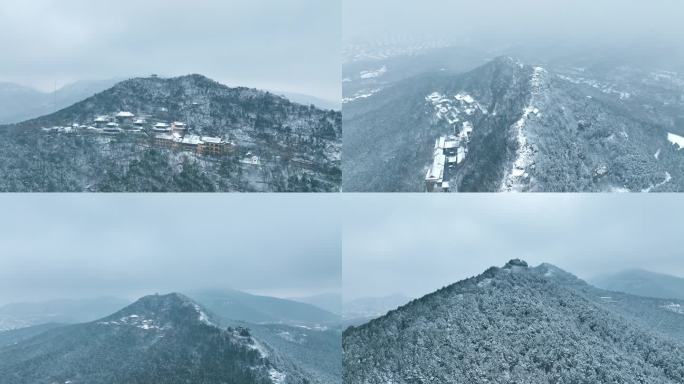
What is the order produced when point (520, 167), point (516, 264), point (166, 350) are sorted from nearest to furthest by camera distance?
point (520, 167) → point (516, 264) → point (166, 350)

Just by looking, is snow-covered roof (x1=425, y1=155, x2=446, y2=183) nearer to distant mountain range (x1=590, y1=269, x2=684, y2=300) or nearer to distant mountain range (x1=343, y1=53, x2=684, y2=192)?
distant mountain range (x1=343, y1=53, x2=684, y2=192)

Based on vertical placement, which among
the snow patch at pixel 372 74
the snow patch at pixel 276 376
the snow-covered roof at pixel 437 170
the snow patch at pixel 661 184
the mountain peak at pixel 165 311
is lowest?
the snow patch at pixel 276 376

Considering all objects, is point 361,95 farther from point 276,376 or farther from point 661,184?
point 276,376

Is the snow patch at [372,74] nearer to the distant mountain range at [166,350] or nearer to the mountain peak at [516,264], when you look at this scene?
the mountain peak at [516,264]

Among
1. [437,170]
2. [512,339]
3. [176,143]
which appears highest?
[176,143]

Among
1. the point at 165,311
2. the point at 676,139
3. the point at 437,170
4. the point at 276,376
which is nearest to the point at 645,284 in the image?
the point at 676,139

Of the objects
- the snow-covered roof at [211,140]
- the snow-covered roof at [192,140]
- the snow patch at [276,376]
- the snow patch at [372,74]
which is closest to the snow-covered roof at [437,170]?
the snow patch at [372,74]

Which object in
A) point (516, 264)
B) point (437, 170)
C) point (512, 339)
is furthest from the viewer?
point (516, 264)

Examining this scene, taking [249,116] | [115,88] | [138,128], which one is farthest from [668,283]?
[115,88]
